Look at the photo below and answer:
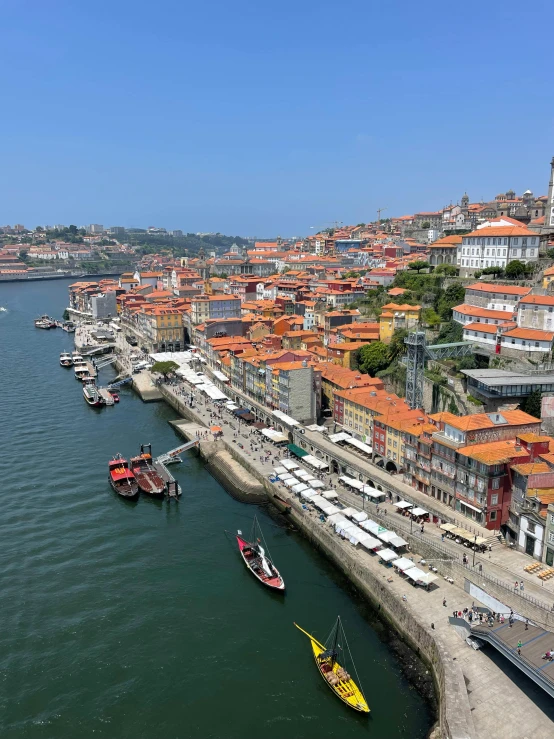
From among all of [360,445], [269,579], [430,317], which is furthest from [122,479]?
[430,317]

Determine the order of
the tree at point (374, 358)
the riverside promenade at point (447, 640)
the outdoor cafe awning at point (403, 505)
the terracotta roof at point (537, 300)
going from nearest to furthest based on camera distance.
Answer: the riverside promenade at point (447, 640), the outdoor cafe awning at point (403, 505), the terracotta roof at point (537, 300), the tree at point (374, 358)

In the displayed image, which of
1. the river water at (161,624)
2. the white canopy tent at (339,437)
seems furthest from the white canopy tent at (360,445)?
the river water at (161,624)

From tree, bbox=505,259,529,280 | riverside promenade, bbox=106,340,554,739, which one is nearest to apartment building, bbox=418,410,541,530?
riverside promenade, bbox=106,340,554,739

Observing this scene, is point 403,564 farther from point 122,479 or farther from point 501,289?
point 501,289

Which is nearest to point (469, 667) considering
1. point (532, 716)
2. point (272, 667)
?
point (532, 716)

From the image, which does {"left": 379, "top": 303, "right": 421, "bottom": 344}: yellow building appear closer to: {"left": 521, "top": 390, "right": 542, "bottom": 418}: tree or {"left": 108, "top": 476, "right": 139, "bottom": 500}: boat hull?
{"left": 521, "top": 390, "right": 542, "bottom": 418}: tree

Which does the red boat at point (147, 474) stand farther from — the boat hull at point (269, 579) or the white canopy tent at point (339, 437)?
the white canopy tent at point (339, 437)

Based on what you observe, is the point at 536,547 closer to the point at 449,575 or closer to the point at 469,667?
the point at 449,575
